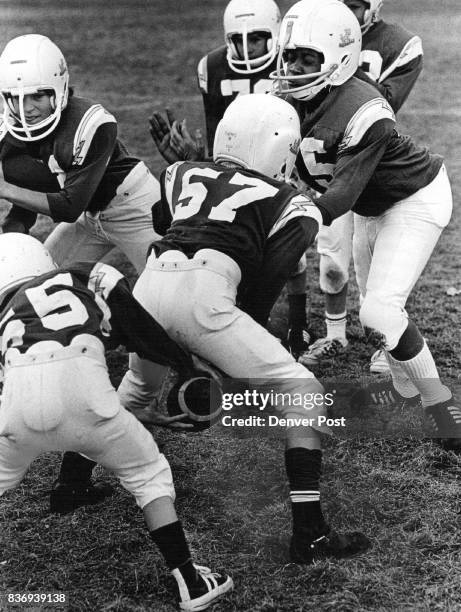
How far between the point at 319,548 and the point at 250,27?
3001mm

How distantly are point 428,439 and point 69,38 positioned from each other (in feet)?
40.5

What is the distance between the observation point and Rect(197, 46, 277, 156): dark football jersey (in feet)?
15.9

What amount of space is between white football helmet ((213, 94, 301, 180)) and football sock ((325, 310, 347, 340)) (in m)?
1.46

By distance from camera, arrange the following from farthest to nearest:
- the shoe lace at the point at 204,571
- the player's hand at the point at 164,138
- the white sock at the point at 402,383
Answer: the white sock at the point at 402,383 → the player's hand at the point at 164,138 → the shoe lace at the point at 204,571

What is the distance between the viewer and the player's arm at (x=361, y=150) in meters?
3.42

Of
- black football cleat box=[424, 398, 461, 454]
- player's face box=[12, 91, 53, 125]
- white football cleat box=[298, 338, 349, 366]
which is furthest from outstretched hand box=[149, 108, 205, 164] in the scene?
black football cleat box=[424, 398, 461, 454]

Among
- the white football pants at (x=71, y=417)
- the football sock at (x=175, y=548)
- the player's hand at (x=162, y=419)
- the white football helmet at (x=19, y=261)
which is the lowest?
the football sock at (x=175, y=548)

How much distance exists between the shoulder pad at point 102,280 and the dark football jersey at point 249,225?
10.3 inches

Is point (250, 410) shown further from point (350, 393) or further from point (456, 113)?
point (456, 113)

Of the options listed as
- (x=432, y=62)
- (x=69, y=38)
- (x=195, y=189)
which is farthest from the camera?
(x=69, y=38)

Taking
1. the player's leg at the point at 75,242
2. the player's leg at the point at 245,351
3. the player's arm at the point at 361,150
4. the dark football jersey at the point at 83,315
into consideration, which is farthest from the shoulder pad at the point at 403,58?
the dark football jersey at the point at 83,315

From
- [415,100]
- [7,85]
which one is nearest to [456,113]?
[415,100]

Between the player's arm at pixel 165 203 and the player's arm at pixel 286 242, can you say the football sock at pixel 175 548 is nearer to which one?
the player's arm at pixel 286 242

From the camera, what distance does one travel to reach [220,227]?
3.09 m
